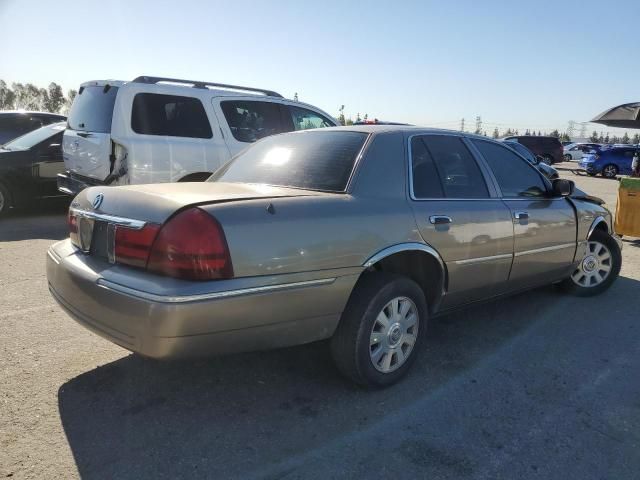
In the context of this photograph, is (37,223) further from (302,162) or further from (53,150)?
(302,162)

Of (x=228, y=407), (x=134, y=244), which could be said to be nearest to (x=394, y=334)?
(x=228, y=407)

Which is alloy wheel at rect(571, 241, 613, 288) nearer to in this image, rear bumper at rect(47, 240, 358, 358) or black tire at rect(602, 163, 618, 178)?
rear bumper at rect(47, 240, 358, 358)

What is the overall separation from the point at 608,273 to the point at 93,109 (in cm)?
643

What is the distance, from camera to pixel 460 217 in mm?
3564

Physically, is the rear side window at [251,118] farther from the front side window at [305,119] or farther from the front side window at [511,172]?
the front side window at [511,172]

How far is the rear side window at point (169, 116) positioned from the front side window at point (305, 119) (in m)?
1.41

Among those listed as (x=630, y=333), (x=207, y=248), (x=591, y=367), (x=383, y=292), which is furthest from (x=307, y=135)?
(x=630, y=333)

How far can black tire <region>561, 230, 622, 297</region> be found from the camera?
531 cm

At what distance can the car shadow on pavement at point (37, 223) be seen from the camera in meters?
7.30

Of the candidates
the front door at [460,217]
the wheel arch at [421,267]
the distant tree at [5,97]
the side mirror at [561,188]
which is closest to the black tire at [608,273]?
the side mirror at [561,188]

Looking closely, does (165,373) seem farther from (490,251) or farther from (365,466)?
(490,251)

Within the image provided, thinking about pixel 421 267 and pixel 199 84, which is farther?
pixel 199 84

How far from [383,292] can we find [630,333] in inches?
102

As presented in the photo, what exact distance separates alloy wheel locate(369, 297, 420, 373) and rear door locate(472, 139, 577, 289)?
1.22m
